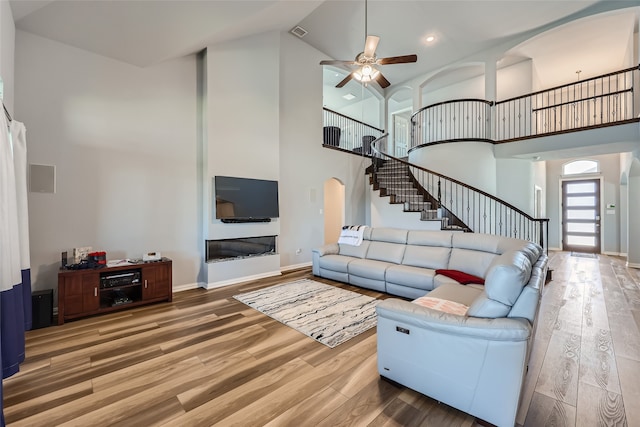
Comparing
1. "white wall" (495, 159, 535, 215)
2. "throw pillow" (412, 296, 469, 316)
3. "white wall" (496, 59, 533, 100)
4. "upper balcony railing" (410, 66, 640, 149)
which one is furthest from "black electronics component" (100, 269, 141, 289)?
"white wall" (496, 59, 533, 100)

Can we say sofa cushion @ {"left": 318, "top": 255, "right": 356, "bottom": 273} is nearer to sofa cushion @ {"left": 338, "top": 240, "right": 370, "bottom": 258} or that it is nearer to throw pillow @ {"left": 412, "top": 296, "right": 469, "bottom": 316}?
sofa cushion @ {"left": 338, "top": 240, "right": 370, "bottom": 258}

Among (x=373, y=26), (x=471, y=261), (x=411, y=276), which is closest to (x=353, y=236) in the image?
(x=411, y=276)

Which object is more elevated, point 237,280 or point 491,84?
point 491,84

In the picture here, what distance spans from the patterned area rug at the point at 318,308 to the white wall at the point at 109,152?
1.56 metres

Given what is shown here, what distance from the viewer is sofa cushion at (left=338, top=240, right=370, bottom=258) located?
4891 millimetres

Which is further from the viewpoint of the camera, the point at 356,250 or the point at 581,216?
the point at 581,216

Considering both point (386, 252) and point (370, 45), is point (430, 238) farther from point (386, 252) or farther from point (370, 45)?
point (370, 45)

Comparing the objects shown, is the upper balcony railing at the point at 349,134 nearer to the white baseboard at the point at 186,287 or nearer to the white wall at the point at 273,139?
the white wall at the point at 273,139

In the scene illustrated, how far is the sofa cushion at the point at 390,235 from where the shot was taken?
4.59 metres

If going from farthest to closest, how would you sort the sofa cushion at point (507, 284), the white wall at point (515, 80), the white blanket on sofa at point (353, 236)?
1. the white wall at point (515, 80)
2. the white blanket on sofa at point (353, 236)
3. the sofa cushion at point (507, 284)

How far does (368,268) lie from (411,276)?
72cm

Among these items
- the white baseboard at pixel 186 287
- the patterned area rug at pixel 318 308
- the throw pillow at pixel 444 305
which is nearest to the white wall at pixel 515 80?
the patterned area rug at pixel 318 308

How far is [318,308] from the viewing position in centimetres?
353

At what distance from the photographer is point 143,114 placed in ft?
13.3
